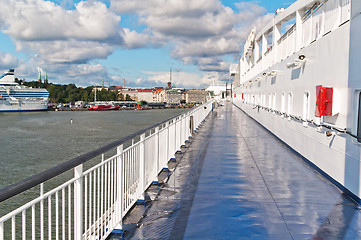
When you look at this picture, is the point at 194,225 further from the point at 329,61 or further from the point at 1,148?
the point at 1,148

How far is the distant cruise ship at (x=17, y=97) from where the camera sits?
313ft

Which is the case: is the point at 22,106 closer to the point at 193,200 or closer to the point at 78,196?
the point at 193,200

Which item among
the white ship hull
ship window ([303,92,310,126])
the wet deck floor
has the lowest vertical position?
the white ship hull

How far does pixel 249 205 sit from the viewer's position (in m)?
4.25

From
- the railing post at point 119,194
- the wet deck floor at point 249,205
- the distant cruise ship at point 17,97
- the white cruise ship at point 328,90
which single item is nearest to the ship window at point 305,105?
the white cruise ship at point 328,90

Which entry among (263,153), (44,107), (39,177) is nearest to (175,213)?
(39,177)

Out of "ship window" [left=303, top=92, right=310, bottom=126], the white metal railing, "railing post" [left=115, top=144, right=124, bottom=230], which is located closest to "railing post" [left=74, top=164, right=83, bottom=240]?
the white metal railing

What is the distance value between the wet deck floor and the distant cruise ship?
101 m

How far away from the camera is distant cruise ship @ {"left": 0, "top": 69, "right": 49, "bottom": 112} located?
3752 inches

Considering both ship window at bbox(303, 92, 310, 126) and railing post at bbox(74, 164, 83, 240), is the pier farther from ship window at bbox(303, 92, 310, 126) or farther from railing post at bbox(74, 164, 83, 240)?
ship window at bbox(303, 92, 310, 126)

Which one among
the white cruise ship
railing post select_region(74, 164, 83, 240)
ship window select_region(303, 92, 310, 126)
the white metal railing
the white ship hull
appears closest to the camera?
the white metal railing

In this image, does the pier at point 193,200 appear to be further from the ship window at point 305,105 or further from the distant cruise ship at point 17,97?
the distant cruise ship at point 17,97

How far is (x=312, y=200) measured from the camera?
4.48m

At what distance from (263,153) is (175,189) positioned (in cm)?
368
